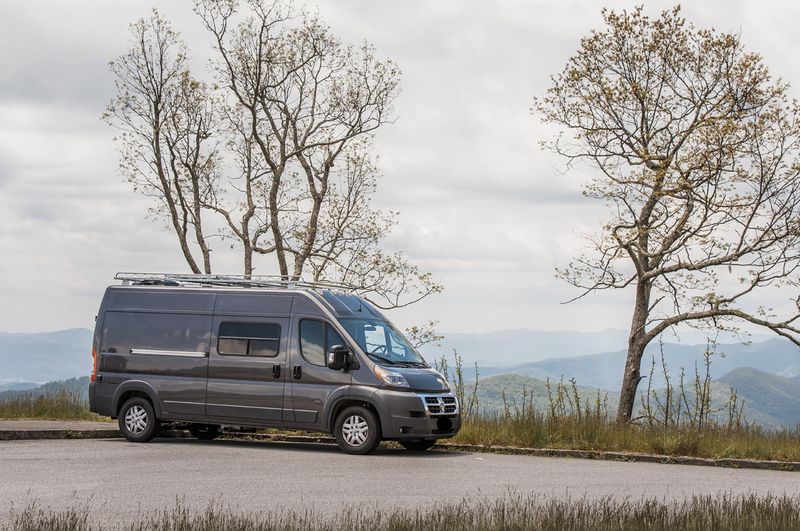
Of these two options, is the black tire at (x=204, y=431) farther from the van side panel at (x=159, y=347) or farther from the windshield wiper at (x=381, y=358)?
the windshield wiper at (x=381, y=358)

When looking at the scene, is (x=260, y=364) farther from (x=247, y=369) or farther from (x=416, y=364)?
(x=416, y=364)

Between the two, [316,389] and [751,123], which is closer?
[316,389]

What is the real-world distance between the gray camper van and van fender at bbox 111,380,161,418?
2cm

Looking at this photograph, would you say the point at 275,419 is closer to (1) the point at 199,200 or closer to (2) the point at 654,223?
(2) the point at 654,223

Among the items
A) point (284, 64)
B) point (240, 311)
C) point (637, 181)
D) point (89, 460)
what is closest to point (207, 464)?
point (89, 460)

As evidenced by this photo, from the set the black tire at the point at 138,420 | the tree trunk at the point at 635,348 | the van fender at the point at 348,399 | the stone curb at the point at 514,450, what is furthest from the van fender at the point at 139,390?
the tree trunk at the point at 635,348

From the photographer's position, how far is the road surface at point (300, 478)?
11094 millimetres

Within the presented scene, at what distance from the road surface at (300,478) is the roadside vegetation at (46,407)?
5628 millimetres

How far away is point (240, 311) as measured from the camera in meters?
17.8

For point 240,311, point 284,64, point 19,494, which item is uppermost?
point 284,64

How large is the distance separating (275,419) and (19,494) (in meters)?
6.16

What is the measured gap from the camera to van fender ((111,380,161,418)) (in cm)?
1820

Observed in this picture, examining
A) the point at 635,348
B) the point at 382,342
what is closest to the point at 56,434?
the point at 382,342

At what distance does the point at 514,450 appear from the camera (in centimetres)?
1752
